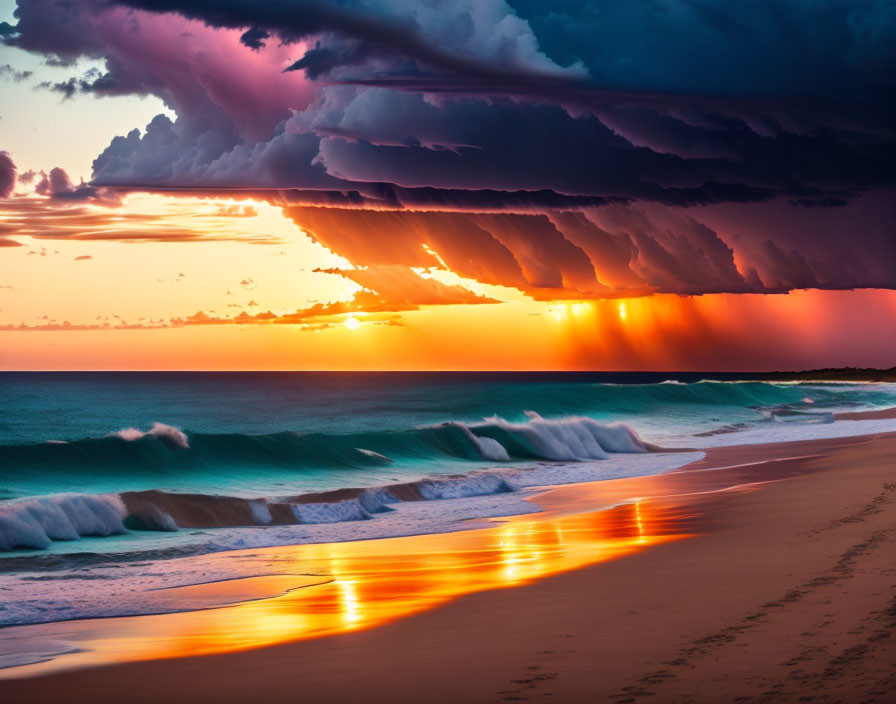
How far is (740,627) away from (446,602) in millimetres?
3689

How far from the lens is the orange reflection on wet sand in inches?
410

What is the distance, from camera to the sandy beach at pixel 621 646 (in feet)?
24.4

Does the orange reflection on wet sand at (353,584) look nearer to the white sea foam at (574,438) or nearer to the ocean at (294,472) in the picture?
the ocean at (294,472)

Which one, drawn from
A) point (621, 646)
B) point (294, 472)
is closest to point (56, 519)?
point (621, 646)

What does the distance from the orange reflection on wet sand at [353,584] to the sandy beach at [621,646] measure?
40 centimetres

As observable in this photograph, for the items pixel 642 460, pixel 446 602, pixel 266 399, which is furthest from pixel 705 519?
pixel 266 399

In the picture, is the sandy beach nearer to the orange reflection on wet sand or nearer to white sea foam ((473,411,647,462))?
the orange reflection on wet sand

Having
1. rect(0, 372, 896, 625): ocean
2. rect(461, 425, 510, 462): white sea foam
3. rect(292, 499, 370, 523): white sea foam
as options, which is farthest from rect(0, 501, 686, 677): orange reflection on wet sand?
rect(461, 425, 510, 462): white sea foam

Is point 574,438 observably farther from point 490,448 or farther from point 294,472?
point 294,472

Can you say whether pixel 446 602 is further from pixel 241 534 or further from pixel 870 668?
pixel 241 534

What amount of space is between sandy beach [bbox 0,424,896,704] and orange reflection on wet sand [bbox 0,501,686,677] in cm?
40

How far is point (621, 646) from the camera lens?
870 centimetres

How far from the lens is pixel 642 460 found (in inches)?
1407

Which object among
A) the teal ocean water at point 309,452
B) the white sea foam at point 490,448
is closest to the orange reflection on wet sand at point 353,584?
the teal ocean water at point 309,452
